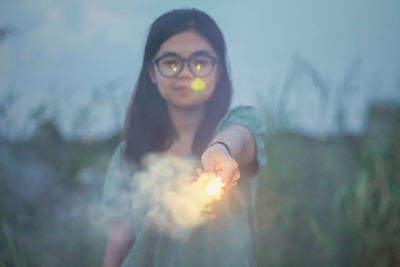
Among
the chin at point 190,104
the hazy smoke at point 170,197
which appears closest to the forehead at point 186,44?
the chin at point 190,104

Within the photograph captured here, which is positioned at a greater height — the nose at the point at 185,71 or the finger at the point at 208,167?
the nose at the point at 185,71

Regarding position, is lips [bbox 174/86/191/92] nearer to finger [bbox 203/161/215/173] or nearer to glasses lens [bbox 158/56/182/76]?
glasses lens [bbox 158/56/182/76]

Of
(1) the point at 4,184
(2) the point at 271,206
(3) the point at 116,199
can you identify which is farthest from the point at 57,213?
(2) the point at 271,206

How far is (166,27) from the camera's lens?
80cm

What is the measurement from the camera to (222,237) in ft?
2.61

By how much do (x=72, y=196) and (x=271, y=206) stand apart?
910 mm

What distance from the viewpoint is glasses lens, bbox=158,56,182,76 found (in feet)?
2.42

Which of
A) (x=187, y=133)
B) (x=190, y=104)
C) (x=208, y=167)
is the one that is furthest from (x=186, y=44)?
(x=208, y=167)

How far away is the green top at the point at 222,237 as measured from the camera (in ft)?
2.56

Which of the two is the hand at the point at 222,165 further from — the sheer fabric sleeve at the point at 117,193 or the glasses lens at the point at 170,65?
the sheer fabric sleeve at the point at 117,193

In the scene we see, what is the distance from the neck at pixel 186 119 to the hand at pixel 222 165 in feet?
1.22

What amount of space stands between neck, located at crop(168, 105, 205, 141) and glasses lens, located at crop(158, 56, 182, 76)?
146 millimetres

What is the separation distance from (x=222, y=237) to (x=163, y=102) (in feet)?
1.34

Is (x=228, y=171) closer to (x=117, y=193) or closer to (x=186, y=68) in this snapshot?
(x=186, y=68)
